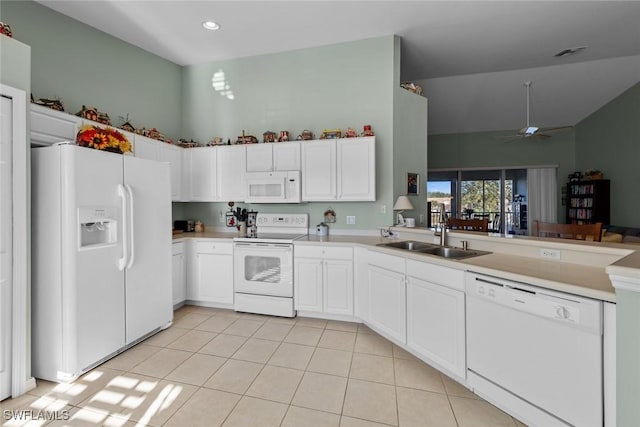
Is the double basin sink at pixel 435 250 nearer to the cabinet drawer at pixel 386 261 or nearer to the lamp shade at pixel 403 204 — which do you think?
the cabinet drawer at pixel 386 261

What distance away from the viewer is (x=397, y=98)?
12.3ft

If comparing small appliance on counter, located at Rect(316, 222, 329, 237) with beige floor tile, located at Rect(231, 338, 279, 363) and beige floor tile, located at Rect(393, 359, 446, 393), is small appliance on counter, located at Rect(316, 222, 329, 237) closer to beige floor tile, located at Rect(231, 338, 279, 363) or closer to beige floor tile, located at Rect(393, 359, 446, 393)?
beige floor tile, located at Rect(231, 338, 279, 363)

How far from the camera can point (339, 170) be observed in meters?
3.57

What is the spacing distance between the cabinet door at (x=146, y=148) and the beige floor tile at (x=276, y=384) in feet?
9.20

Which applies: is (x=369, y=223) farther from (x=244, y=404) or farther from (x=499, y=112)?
(x=499, y=112)

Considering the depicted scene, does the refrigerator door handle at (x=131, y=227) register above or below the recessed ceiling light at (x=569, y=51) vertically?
below

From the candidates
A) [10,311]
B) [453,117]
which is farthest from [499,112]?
[10,311]

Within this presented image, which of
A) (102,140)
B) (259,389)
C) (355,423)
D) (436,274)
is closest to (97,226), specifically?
(102,140)

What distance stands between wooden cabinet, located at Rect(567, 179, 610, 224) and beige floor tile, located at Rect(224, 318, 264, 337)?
684 cm

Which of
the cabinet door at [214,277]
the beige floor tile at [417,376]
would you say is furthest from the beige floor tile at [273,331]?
the beige floor tile at [417,376]

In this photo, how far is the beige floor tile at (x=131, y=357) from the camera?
2.41 meters

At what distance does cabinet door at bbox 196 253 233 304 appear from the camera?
360cm

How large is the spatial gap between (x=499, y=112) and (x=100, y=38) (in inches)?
283

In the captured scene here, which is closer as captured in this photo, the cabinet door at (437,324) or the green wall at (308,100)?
the cabinet door at (437,324)
